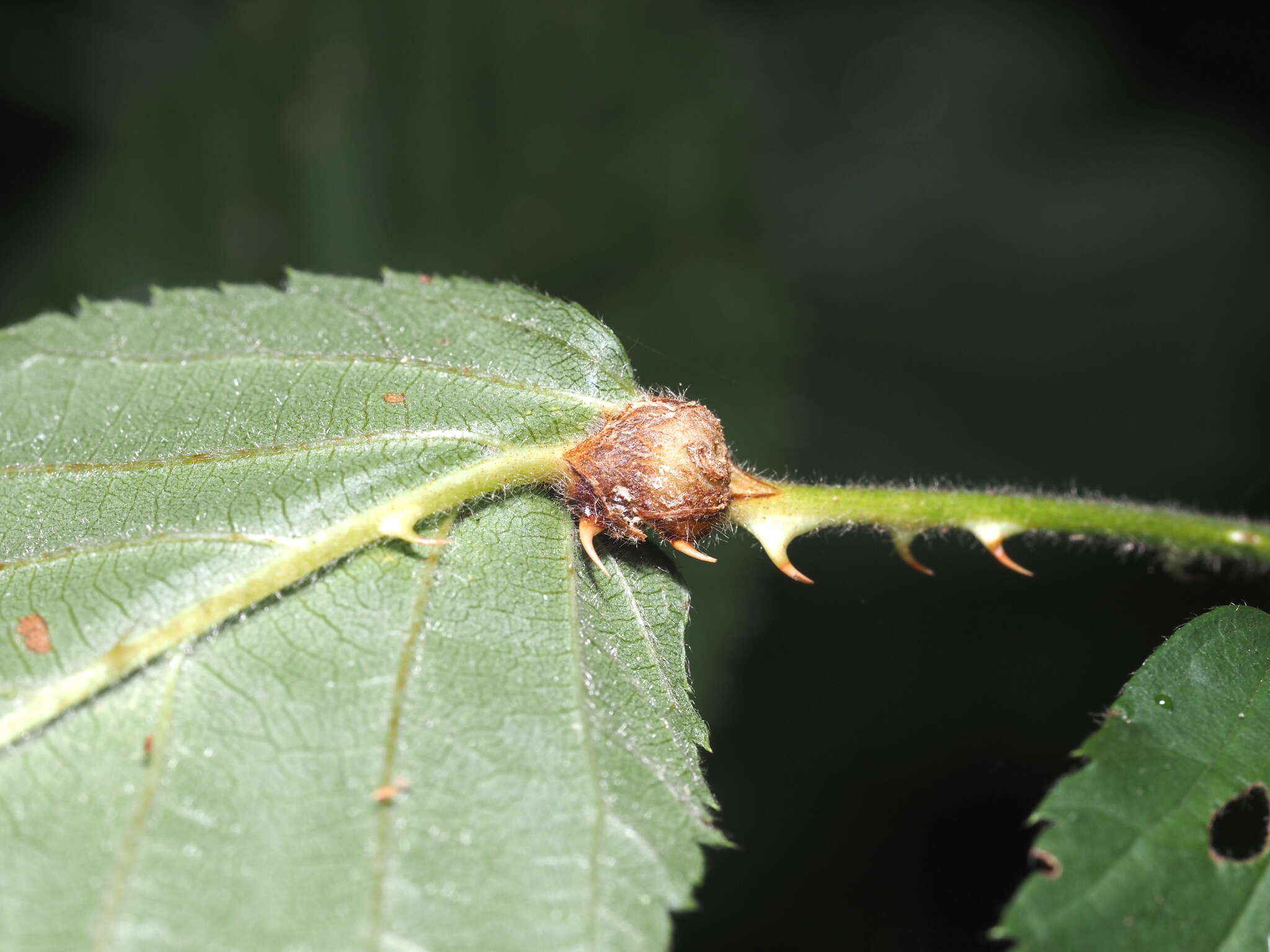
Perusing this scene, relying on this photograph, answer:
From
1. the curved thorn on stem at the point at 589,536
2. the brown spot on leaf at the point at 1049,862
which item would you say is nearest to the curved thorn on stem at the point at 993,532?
the brown spot on leaf at the point at 1049,862

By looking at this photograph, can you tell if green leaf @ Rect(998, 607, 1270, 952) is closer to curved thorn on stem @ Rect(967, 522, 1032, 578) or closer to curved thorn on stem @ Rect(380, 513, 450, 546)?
curved thorn on stem @ Rect(967, 522, 1032, 578)

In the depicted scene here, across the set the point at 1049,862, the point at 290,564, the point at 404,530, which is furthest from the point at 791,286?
the point at 1049,862

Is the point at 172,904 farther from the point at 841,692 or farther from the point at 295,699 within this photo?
the point at 841,692

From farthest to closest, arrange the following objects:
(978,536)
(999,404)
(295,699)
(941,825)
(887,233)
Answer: (887,233) < (999,404) < (941,825) < (978,536) < (295,699)

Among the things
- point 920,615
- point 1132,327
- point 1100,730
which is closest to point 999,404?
point 1132,327

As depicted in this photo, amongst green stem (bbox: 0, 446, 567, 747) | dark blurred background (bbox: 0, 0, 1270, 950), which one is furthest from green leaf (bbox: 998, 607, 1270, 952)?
dark blurred background (bbox: 0, 0, 1270, 950)

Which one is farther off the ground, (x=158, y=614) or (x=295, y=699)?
(x=158, y=614)

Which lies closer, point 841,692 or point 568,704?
point 568,704
